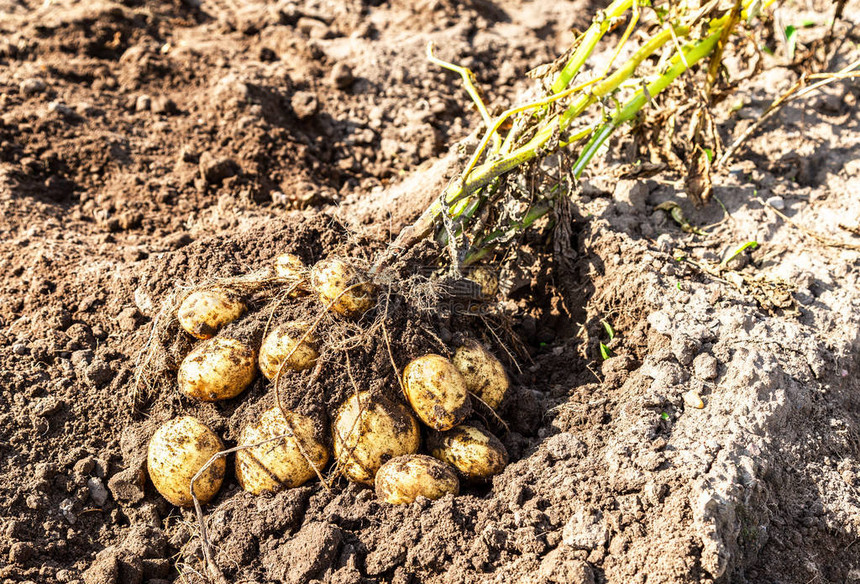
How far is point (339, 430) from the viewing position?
2.21m

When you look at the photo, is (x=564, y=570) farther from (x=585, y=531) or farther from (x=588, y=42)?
(x=588, y=42)

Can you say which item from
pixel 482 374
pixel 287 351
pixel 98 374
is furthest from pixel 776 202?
pixel 98 374

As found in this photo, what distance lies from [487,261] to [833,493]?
1.43m

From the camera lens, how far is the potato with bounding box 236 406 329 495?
85.4 inches

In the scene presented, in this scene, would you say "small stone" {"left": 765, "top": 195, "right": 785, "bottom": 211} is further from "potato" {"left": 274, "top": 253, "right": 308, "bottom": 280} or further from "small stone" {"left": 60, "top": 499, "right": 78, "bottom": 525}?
"small stone" {"left": 60, "top": 499, "right": 78, "bottom": 525}

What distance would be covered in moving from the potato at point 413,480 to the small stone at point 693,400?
2.68 feet

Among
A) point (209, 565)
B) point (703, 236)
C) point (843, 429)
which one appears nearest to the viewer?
point (209, 565)

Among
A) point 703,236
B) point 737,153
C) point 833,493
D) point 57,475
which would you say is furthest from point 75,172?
point 833,493

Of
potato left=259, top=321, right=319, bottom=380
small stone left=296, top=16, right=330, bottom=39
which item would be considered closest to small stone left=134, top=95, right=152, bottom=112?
small stone left=296, top=16, right=330, bottom=39

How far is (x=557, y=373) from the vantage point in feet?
8.55

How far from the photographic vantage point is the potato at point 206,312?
238 cm

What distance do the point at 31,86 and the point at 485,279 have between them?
299 cm

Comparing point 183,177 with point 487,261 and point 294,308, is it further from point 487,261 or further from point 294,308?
point 487,261

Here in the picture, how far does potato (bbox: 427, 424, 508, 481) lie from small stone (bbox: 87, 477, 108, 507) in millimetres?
1116
